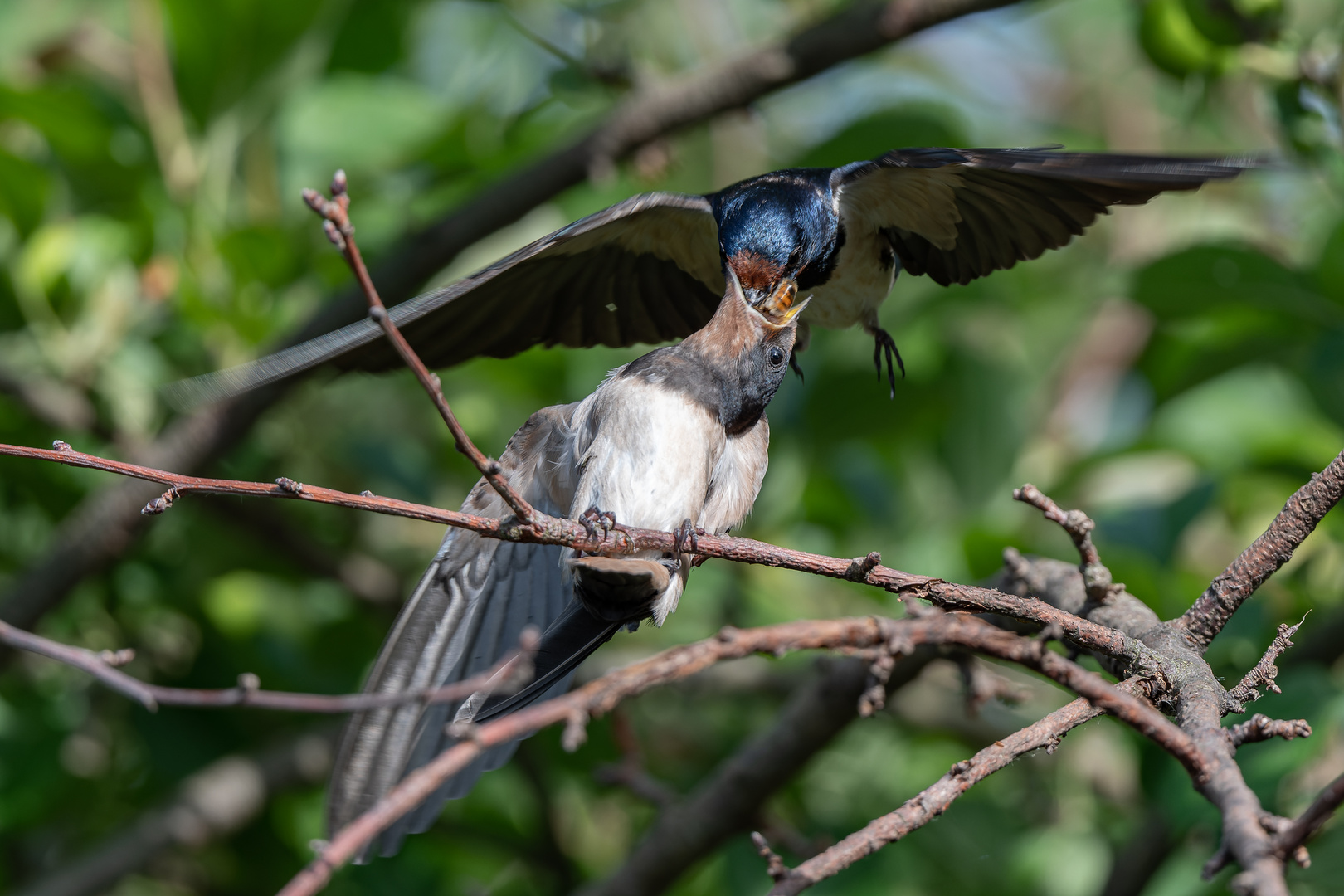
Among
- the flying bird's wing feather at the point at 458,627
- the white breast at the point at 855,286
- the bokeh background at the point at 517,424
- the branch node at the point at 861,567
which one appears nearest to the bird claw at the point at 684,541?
the branch node at the point at 861,567

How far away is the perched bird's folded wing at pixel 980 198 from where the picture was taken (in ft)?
5.50

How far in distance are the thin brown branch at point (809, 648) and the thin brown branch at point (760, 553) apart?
0.63ft

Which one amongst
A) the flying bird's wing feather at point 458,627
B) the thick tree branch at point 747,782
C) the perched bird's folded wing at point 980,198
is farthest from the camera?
the thick tree branch at point 747,782

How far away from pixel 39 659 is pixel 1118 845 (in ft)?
9.45

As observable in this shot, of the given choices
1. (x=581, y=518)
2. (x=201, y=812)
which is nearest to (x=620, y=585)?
(x=581, y=518)

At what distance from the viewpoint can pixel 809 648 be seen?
108 cm

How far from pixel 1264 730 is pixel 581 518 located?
0.96m

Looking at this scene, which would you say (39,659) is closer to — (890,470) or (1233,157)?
(890,470)

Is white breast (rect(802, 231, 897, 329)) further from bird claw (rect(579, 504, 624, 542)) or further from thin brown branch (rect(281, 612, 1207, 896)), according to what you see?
thin brown branch (rect(281, 612, 1207, 896))

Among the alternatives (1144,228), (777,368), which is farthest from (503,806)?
(1144,228)

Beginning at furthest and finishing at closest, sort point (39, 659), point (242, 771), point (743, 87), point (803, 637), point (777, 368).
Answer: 1. point (39, 659)
2. point (242, 771)
3. point (743, 87)
4. point (777, 368)
5. point (803, 637)

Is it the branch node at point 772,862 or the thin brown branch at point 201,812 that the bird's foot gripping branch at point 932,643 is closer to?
the branch node at point 772,862

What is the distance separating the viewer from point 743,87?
9.55 ft

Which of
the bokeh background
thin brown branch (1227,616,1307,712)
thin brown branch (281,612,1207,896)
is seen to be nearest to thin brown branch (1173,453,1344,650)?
thin brown branch (1227,616,1307,712)
